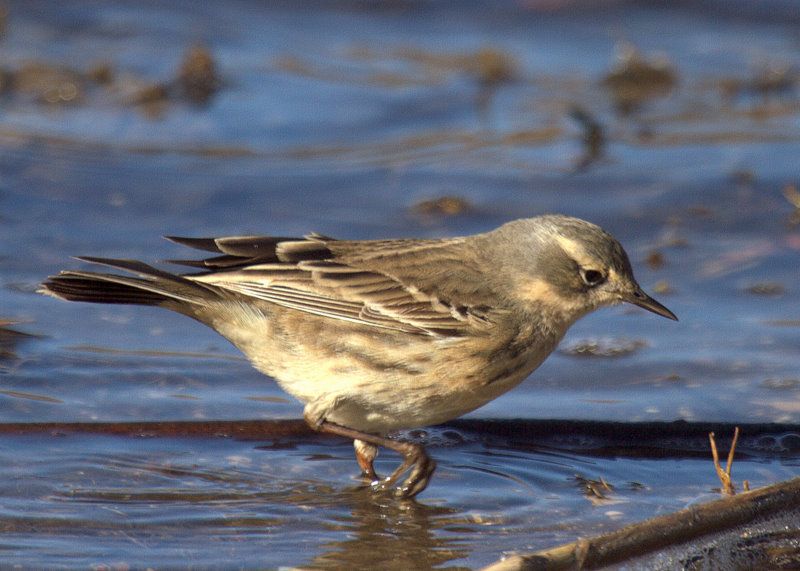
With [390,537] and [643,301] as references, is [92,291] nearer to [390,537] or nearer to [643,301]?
[390,537]

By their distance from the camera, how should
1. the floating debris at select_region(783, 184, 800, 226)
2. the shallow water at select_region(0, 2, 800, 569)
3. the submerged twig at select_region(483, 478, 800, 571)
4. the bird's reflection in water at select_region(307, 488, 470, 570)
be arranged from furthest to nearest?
the floating debris at select_region(783, 184, 800, 226) → the shallow water at select_region(0, 2, 800, 569) → the bird's reflection in water at select_region(307, 488, 470, 570) → the submerged twig at select_region(483, 478, 800, 571)

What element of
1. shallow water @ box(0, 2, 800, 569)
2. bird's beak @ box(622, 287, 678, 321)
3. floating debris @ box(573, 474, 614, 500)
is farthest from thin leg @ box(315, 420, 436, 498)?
bird's beak @ box(622, 287, 678, 321)

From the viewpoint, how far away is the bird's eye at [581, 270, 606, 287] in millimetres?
7352

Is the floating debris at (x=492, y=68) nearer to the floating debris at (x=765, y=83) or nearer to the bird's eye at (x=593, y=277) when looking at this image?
the floating debris at (x=765, y=83)

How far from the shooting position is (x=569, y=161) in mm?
12297

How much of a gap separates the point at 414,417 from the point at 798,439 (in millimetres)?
2108

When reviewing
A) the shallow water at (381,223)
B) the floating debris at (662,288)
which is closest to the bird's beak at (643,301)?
the shallow water at (381,223)

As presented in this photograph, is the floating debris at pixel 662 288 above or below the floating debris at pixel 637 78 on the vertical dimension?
below

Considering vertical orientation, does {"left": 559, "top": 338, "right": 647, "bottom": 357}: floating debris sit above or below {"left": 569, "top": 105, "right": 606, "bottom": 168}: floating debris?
below

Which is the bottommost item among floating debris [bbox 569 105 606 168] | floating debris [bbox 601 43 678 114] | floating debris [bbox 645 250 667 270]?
floating debris [bbox 645 250 667 270]

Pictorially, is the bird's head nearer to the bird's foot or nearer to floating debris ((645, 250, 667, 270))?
the bird's foot

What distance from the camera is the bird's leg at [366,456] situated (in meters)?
7.23

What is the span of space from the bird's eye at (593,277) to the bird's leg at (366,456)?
4.62 feet

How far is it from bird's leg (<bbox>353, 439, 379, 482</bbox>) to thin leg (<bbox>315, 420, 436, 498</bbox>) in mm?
30
